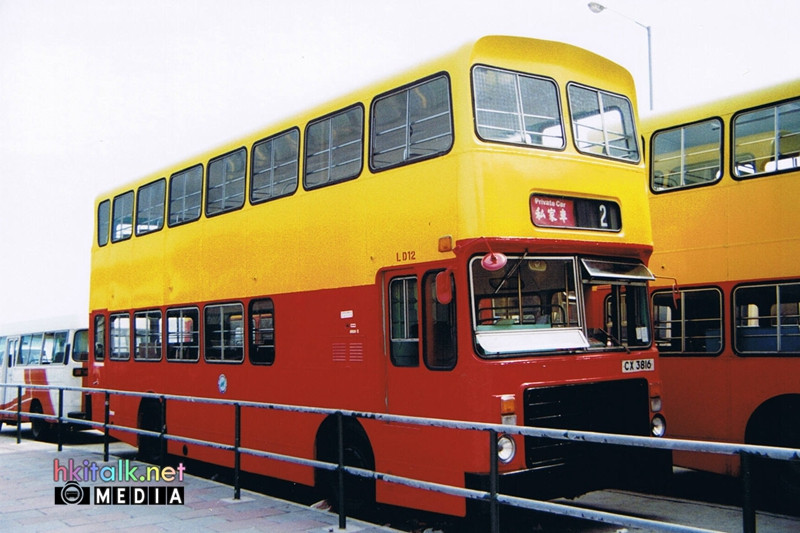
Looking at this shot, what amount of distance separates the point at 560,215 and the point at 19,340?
16.5 metres

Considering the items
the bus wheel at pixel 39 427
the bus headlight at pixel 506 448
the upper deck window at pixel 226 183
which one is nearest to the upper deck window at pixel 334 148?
the upper deck window at pixel 226 183

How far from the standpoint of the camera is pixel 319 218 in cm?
924

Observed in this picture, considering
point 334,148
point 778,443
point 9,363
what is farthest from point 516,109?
point 9,363

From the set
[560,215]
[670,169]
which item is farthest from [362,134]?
[670,169]

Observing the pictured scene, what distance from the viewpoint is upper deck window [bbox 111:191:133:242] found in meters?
13.9

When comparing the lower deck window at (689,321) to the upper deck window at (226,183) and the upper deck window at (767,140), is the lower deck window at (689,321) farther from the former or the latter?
the upper deck window at (226,183)

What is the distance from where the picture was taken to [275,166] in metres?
10.2

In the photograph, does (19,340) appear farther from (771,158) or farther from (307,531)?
(771,158)

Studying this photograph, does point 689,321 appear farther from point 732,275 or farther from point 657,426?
point 657,426

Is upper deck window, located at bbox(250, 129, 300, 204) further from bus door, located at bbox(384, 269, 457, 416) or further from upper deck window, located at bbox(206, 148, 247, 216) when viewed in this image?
bus door, located at bbox(384, 269, 457, 416)

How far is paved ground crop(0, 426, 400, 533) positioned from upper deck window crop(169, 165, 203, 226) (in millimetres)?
4017

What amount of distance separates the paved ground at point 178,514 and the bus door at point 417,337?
4.13 ft

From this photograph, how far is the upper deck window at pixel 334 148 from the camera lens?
879 centimetres

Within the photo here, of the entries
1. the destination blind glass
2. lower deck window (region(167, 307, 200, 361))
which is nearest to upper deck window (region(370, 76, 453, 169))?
the destination blind glass
